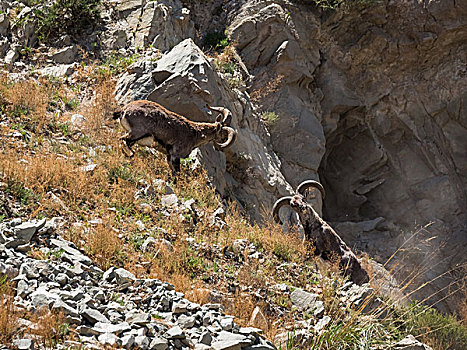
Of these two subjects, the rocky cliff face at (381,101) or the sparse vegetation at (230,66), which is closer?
the sparse vegetation at (230,66)

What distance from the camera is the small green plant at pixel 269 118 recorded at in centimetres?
1447

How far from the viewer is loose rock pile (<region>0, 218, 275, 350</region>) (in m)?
4.01

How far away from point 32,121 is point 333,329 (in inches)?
262

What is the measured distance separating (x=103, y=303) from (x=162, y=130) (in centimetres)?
476

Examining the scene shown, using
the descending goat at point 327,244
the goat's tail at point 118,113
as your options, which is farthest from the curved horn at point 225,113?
the descending goat at point 327,244

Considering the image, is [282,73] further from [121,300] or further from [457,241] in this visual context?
[121,300]

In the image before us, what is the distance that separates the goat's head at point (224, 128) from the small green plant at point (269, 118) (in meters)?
4.31

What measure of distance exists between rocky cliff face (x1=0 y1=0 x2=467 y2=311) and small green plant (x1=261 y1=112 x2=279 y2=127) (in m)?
0.20

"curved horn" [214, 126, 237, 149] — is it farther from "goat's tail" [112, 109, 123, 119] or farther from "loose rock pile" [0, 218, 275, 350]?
"loose rock pile" [0, 218, 275, 350]

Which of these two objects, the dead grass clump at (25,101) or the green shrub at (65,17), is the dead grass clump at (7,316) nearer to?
the dead grass clump at (25,101)

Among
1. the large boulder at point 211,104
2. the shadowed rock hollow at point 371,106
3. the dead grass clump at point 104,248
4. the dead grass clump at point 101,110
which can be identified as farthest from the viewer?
the shadowed rock hollow at point 371,106

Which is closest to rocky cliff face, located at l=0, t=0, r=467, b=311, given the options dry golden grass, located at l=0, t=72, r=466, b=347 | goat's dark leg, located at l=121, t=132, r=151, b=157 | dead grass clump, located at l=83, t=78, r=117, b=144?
dead grass clump, located at l=83, t=78, r=117, b=144

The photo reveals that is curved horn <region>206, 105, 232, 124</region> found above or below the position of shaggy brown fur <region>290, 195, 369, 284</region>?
above

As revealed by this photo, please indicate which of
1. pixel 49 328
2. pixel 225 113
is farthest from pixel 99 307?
pixel 225 113
